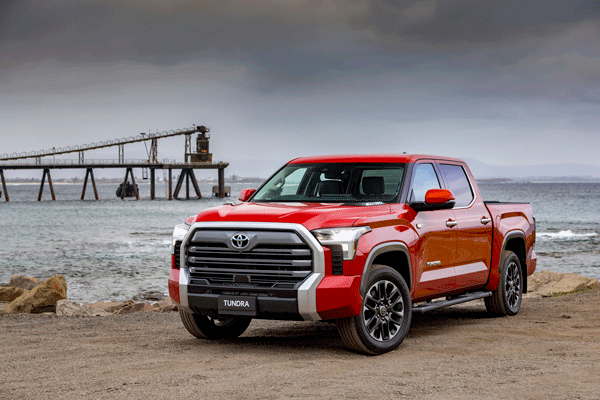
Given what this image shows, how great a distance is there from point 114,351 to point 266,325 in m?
2.64

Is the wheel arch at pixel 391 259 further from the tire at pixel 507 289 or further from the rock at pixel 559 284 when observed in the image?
the rock at pixel 559 284

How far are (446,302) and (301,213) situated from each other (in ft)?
7.53

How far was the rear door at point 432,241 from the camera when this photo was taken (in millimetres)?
7734

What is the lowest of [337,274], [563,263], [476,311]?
[563,263]

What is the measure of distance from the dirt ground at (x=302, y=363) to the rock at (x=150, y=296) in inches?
330

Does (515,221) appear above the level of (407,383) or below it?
above

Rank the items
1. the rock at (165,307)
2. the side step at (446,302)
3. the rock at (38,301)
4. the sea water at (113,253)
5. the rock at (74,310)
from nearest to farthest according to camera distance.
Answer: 1. the side step at (446,302)
2. the rock at (74,310)
3. the rock at (165,307)
4. the rock at (38,301)
5. the sea water at (113,253)

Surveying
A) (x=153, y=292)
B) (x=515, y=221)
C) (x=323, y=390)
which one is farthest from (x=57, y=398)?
(x=153, y=292)

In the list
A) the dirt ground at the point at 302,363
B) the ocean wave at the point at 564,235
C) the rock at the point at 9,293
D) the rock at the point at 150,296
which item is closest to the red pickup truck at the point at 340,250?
the dirt ground at the point at 302,363

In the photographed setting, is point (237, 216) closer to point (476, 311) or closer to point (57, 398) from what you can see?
point (57, 398)

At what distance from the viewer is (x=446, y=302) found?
26.9ft

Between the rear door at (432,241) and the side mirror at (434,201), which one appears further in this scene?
→ the rear door at (432,241)

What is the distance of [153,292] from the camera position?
1955 centimetres

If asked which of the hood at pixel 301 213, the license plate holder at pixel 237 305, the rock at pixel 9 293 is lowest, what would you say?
the rock at pixel 9 293
